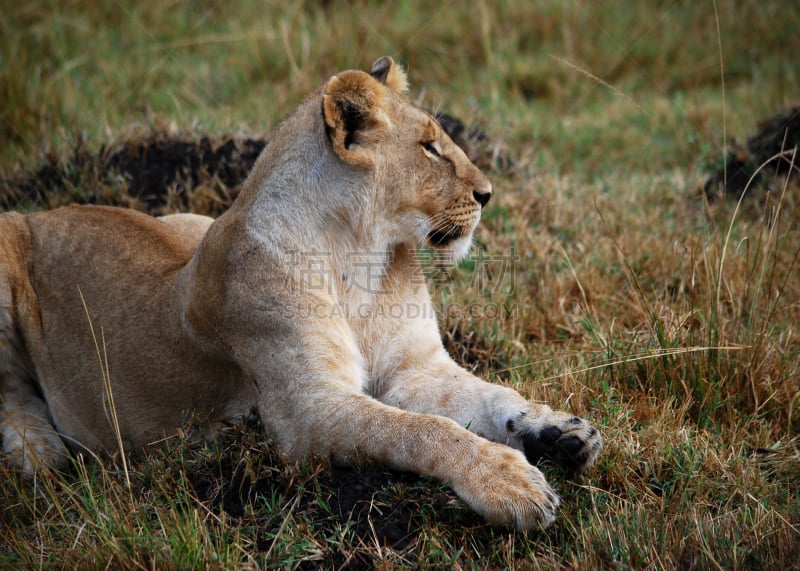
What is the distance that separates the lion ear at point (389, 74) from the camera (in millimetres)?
3512

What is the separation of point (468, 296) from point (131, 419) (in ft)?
5.63

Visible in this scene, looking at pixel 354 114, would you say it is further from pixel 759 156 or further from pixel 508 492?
pixel 759 156

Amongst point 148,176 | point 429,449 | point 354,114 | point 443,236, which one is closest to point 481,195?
point 443,236

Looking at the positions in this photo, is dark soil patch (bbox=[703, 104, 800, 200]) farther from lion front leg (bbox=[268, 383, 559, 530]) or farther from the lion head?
lion front leg (bbox=[268, 383, 559, 530])

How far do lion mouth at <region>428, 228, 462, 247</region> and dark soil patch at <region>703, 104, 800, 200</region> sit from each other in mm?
2720

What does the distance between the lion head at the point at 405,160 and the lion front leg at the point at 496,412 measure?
0.52 metres

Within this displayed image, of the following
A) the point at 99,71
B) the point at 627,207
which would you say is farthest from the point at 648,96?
the point at 99,71

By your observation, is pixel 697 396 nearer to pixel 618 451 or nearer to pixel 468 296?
pixel 618 451

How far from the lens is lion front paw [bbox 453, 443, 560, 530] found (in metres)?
2.38

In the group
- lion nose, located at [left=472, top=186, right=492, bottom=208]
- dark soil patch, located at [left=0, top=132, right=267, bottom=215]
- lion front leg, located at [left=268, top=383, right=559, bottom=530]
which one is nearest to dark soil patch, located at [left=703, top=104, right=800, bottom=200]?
lion nose, located at [left=472, top=186, right=492, bottom=208]

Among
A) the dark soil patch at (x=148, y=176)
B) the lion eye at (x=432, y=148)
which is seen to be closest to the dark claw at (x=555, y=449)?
the lion eye at (x=432, y=148)

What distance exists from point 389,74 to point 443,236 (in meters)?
0.75

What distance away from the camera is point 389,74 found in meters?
3.52

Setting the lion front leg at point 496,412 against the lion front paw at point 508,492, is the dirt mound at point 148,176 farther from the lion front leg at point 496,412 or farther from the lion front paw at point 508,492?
the lion front paw at point 508,492
